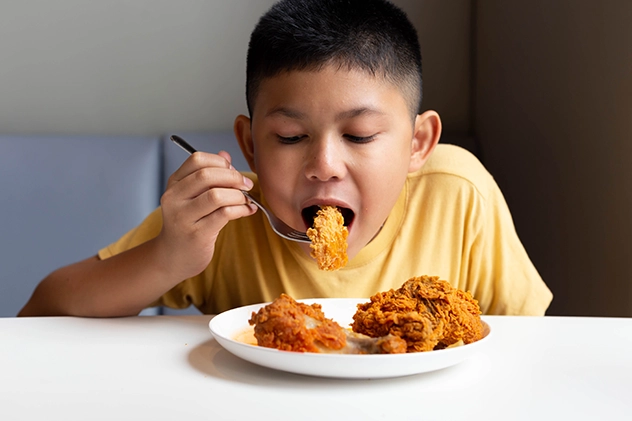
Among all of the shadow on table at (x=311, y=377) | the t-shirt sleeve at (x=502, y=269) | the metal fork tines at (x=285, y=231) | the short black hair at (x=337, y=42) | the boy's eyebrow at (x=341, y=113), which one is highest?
the short black hair at (x=337, y=42)

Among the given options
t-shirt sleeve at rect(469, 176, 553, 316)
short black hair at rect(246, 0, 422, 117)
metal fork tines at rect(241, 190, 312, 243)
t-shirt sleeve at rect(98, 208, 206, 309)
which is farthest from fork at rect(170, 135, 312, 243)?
t-shirt sleeve at rect(469, 176, 553, 316)

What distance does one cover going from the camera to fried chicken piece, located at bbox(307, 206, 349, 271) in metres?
1.03

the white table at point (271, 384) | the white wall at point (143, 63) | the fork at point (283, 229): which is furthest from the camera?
the white wall at point (143, 63)

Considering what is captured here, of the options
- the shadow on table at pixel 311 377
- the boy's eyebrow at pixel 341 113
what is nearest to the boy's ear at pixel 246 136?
the boy's eyebrow at pixel 341 113

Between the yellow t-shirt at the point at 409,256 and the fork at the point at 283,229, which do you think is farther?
the yellow t-shirt at the point at 409,256

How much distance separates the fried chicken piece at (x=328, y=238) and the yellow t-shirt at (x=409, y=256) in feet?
0.89

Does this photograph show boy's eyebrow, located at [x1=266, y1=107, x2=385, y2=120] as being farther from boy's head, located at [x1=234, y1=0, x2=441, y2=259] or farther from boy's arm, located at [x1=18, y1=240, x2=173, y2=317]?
boy's arm, located at [x1=18, y1=240, x2=173, y2=317]

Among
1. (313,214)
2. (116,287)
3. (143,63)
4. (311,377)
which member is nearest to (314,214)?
(313,214)

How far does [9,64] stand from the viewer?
2113mm

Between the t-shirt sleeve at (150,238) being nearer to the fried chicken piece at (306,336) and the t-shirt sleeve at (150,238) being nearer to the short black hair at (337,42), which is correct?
the short black hair at (337,42)

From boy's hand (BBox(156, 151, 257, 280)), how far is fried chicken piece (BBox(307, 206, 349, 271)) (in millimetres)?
103

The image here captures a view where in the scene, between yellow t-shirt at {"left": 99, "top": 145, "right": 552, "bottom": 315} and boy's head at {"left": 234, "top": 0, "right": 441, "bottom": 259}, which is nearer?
boy's head at {"left": 234, "top": 0, "right": 441, "bottom": 259}

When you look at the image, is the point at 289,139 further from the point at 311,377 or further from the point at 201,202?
the point at 311,377

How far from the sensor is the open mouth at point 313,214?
1150 millimetres
